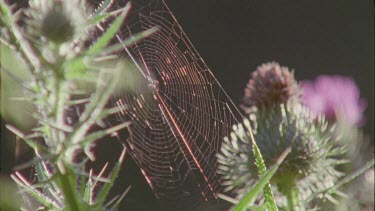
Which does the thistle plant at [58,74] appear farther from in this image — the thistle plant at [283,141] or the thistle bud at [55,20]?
the thistle plant at [283,141]

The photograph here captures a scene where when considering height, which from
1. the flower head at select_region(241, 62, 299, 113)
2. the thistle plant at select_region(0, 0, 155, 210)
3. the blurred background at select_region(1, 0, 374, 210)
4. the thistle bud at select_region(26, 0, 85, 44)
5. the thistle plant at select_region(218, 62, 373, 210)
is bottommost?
the blurred background at select_region(1, 0, 374, 210)

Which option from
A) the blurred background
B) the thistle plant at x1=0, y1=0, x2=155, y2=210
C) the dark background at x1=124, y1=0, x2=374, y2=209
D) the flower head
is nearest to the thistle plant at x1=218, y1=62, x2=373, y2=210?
the flower head

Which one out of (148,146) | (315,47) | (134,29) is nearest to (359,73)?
(315,47)

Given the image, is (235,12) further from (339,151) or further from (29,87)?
(29,87)

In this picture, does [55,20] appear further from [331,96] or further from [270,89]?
[270,89]

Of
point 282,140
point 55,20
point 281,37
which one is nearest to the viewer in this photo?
point 55,20

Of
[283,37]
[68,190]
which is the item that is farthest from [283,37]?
[68,190]

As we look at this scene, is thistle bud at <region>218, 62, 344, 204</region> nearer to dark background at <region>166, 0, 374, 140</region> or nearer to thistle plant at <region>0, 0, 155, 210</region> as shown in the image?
thistle plant at <region>0, 0, 155, 210</region>

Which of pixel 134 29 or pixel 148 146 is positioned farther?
pixel 148 146
